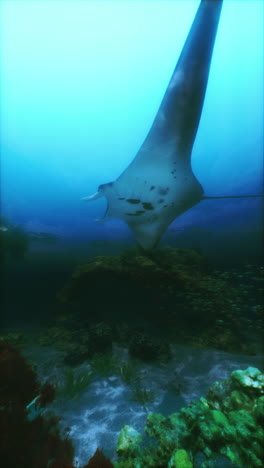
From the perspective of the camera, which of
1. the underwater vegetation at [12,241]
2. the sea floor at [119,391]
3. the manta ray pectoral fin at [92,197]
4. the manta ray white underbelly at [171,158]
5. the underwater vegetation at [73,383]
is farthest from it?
the underwater vegetation at [12,241]

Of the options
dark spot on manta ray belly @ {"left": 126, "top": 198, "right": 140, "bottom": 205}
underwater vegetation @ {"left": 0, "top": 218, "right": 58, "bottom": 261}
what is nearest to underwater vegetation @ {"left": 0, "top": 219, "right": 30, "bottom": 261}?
underwater vegetation @ {"left": 0, "top": 218, "right": 58, "bottom": 261}

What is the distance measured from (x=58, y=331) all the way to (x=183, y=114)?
8.08 metres

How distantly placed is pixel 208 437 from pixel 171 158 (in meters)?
3.33

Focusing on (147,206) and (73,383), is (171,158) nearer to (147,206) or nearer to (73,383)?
(147,206)

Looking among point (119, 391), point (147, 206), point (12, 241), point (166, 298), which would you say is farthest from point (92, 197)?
point (12, 241)

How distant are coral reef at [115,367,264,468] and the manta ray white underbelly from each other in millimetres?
2591

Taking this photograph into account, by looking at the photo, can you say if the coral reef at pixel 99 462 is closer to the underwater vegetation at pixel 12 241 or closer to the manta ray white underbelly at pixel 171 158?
the manta ray white underbelly at pixel 171 158

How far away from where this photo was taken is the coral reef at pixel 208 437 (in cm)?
186

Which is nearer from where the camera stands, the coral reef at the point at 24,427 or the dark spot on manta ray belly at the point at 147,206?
the coral reef at the point at 24,427

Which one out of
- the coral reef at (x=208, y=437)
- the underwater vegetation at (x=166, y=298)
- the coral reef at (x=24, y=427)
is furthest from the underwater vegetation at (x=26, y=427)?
the underwater vegetation at (x=166, y=298)

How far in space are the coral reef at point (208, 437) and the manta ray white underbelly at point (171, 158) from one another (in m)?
2.59

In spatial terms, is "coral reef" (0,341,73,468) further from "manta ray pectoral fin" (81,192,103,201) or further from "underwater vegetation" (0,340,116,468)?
"manta ray pectoral fin" (81,192,103,201)

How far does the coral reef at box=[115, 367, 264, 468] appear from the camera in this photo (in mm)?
1858

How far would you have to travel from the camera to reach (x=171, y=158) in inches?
117
